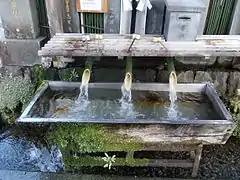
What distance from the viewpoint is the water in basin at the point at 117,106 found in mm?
3084

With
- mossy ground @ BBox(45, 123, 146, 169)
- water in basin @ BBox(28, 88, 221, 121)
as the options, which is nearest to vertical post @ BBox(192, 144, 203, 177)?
water in basin @ BBox(28, 88, 221, 121)

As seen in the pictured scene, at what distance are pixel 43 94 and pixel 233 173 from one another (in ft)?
9.27

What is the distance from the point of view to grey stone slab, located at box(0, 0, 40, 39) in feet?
11.7

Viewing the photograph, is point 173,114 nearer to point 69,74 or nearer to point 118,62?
point 118,62

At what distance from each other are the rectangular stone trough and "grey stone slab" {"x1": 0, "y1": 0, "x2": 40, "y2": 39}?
1.00m

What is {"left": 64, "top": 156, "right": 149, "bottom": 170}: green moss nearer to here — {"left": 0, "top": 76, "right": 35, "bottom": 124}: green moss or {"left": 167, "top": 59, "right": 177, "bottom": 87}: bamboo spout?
{"left": 167, "top": 59, "right": 177, "bottom": 87}: bamboo spout

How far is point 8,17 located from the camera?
365cm

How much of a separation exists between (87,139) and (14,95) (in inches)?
76.5

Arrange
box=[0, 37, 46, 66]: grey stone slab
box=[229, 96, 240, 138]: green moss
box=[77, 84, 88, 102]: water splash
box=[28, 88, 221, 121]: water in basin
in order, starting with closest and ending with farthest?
box=[28, 88, 221, 121]: water in basin < box=[77, 84, 88, 102]: water splash < box=[0, 37, 46, 66]: grey stone slab < box=[229, 96, 240, 138]: green moss

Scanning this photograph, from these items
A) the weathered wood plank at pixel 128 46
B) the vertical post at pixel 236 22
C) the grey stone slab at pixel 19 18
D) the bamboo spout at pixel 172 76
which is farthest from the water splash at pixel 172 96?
the grey stone slab at pixel 19 18

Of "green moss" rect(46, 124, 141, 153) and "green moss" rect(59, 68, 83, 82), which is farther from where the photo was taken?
"green moss" rect(59, 68, 83, 82)

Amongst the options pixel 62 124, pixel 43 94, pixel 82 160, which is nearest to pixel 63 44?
pixel 43 94

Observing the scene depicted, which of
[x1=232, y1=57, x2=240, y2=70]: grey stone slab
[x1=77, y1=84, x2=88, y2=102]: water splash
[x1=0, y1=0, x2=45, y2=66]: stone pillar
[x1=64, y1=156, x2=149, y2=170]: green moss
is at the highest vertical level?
[x1=0, y1=0, x2=45, y2=66]: stone pillar

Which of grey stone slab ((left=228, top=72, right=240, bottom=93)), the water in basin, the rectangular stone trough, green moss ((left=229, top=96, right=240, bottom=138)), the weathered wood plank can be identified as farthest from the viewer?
grey stone slab ((left=228, top=72, right=240, bottom=93))
